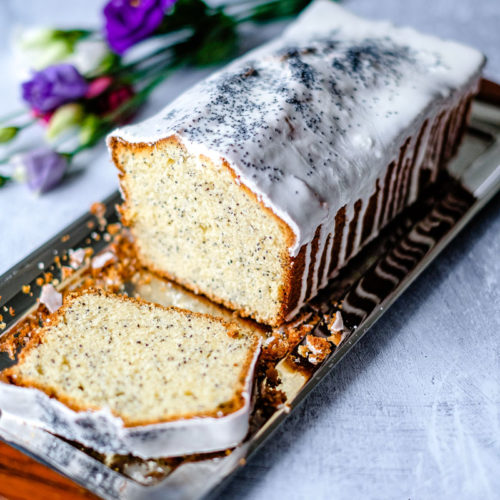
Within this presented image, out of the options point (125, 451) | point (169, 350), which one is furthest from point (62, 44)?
point (125, 451)

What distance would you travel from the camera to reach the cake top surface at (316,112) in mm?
2480

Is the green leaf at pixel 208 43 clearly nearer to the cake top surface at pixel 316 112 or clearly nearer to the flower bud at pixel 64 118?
the flower bud at pixel 64 118

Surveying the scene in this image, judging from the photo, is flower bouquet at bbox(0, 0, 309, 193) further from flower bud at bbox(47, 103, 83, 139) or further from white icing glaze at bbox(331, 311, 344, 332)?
white icing glaze at bbox(331, 311, 344, 332)

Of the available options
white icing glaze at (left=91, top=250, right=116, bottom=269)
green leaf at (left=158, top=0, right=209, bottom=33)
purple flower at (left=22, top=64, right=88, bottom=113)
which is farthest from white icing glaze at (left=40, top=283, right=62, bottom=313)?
green leaf at (left=158, top=0, right=209, bottom=33)

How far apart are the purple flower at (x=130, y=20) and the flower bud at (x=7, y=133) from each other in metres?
0.84

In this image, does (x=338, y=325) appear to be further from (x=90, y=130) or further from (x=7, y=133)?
(x=7, y=133)

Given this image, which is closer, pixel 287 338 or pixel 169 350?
pixel 169 350

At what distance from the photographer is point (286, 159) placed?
2539 mm

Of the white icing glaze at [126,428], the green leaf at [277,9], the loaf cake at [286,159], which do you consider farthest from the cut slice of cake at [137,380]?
the green leaf at [277,9]

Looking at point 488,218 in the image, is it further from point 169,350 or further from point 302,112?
point 169,350

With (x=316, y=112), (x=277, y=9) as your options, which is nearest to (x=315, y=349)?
(x=316, y=112)

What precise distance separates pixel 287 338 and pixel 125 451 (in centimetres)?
84

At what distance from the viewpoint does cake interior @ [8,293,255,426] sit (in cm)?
225

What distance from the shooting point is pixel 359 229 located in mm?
3014
